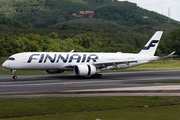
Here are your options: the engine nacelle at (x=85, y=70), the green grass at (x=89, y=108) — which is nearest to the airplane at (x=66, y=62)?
the engine nacelle at (x=85, y=70)

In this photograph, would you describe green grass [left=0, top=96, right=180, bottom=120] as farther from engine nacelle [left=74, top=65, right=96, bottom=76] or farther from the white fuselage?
the white fuselage

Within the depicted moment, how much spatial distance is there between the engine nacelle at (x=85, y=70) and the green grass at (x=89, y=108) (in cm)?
1917

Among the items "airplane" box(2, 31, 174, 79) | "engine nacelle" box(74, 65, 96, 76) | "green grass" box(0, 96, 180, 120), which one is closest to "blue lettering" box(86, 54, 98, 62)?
"airplane" box(2, 31, 174, 79)

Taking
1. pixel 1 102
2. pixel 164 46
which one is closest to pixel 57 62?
pixel 1 102

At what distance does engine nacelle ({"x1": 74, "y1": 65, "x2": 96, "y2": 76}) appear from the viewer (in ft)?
139

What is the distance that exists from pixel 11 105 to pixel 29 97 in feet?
12.5

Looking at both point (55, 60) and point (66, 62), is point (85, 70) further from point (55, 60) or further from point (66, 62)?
point (55, 60)

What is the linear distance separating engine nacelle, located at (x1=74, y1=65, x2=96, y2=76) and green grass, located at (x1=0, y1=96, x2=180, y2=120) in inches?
755

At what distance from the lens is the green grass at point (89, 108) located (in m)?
16.4

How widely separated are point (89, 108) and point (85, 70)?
23362 mm

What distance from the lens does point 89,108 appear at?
19438 mm

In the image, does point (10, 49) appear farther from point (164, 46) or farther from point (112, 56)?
point (164, 46)

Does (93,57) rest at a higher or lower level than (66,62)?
higher

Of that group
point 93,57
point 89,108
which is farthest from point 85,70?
point 89,108
